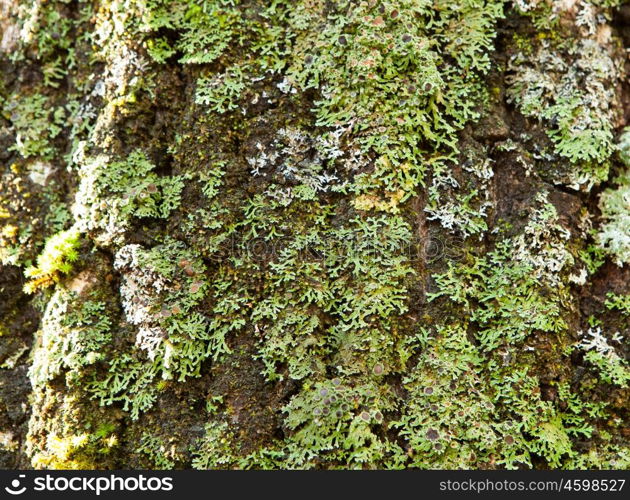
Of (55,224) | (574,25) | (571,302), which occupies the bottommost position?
(571,302)

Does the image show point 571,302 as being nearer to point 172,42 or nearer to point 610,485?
point 610,485

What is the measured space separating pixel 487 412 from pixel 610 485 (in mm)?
611

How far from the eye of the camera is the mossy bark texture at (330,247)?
2.48 meters

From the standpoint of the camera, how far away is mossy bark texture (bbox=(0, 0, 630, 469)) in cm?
248

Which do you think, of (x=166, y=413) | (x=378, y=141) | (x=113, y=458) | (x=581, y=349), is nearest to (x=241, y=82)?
(x=378, y=141)

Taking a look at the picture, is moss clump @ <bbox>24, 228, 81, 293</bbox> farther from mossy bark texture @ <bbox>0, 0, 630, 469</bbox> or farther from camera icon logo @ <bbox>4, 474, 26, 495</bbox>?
camera icon logo @ <bbox>4, 474, 26, 495</bbox>

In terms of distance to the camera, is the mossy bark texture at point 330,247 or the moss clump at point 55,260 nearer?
the mossy bark texture at point 330,247

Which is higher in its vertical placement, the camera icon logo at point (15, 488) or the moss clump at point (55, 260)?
the moss clump at point (55, 260)

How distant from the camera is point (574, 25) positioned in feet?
9.55

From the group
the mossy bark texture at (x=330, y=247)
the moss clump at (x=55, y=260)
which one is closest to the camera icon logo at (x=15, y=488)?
the mossy bark texture at (x=330, y=247)

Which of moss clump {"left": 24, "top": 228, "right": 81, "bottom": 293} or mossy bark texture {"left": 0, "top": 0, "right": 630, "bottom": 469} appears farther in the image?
moss clump {"left": 24, "top": 228, "right": 81, "bottom": 293}

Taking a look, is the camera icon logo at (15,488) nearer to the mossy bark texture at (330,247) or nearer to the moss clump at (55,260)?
the mossy bark texture at (330,247)

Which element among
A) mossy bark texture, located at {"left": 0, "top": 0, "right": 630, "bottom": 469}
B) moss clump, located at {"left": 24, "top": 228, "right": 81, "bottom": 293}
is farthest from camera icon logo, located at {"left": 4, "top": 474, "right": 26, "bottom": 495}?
moss clump, located at {"left": 24, "top": 228, "right": 81, "bottom": 293}

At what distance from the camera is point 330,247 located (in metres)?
Answer: 2.59
